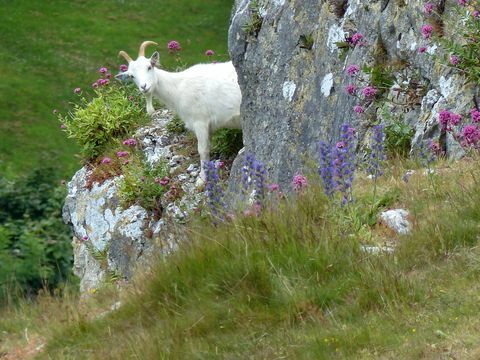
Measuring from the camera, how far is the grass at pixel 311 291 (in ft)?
19.1

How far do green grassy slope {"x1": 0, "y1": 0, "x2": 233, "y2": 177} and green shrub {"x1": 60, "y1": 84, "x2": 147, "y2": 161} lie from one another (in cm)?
2574

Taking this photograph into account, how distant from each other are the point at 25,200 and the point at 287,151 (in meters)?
25.5

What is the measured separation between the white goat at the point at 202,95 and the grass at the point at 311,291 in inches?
298

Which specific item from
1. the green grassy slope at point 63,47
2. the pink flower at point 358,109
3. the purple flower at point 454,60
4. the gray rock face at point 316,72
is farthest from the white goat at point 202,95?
the green grassy slope at point 63,47

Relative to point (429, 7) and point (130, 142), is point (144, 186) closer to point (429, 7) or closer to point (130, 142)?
point (130, 142)

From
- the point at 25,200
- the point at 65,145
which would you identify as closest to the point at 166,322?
the point at 25,200

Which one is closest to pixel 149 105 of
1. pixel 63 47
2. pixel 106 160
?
pixel 106 160

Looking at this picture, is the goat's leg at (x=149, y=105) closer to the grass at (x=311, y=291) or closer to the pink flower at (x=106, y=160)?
the pink flower at (x=106, y=160)

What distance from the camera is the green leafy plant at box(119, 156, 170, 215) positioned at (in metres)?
14.8

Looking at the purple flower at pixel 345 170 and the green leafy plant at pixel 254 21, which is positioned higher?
the green leafy plant at pixel 254 21

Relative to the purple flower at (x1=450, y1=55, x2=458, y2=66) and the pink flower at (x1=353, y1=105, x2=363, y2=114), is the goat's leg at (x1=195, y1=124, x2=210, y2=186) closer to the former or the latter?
the pink flower at (x1=353, y1=105, x2=363, y2=114)

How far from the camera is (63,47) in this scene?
186 ft

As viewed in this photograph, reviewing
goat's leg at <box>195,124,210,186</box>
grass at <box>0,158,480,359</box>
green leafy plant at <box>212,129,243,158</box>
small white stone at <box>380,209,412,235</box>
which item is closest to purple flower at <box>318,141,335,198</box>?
grass at <box>0,158,480,359</box>

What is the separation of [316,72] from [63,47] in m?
45.8
